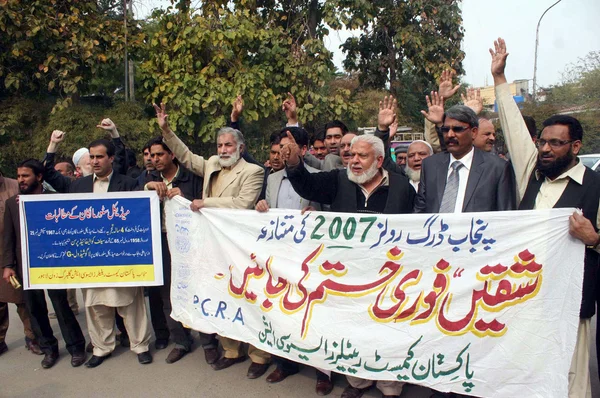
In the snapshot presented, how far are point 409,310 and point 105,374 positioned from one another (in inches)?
102

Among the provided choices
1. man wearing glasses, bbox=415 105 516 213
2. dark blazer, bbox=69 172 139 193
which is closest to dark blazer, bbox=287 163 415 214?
man wearing glasses, bbox=415 105 516 213

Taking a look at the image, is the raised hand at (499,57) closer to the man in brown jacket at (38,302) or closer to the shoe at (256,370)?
the shoe at (256,370)

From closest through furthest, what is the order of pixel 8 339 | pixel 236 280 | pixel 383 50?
pixel 236 280
pixel 8 339
pixel 383 50

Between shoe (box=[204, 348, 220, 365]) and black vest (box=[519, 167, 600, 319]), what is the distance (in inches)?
110

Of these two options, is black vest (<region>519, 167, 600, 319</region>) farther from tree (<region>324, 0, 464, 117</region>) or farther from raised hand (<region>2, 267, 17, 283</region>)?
tree (<region>324, 0, 464, 117</region>)

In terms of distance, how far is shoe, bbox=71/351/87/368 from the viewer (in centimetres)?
454

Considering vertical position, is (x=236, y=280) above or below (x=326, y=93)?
below

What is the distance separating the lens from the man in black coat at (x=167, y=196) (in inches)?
185

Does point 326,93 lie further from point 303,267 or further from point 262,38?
point 303,267

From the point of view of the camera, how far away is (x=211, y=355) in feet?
14.8

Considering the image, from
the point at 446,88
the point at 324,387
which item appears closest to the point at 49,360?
the point at 324,387

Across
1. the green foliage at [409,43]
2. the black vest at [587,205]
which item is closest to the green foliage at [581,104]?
the green foliage at [409,43]

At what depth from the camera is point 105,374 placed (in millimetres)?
4363

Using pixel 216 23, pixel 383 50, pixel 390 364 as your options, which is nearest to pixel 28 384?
pixel 390 364
